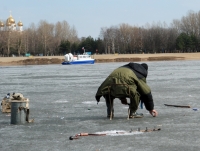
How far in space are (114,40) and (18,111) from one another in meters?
134

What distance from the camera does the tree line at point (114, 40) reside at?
129m

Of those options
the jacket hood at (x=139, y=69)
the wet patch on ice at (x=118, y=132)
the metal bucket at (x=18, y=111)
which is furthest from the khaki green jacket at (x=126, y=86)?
the metal bucket at (x=18, y=111)

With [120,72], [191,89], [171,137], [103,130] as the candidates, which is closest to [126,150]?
[171,137]

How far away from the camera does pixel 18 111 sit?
10.6m

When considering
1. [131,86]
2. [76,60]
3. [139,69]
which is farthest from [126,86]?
[76,60]

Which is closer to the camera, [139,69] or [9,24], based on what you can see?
[139,69]

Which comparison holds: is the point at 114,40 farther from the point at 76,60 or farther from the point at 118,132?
the point at 118,132

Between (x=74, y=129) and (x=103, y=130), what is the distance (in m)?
0.74

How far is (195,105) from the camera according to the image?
1359cm

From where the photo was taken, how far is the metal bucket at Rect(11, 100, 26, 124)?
10609 mm

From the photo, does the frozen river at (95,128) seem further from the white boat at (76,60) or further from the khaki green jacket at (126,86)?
the white boat at (76,60)

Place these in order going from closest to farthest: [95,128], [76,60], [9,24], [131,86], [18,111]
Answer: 1. [95,128]
2. [131,86]
3. [18,111]
4. [76,60]
5. [9,24]

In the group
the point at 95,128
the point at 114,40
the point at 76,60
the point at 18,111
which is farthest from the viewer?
the point at 114,40

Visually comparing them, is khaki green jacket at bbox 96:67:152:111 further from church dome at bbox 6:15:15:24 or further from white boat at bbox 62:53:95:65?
church dome at bbox 6:15:15:24
